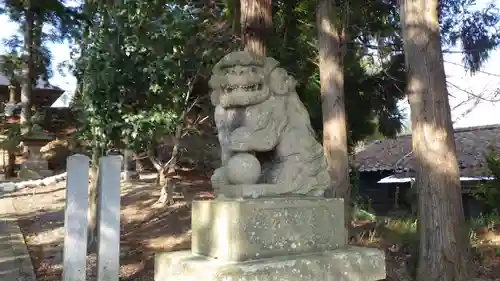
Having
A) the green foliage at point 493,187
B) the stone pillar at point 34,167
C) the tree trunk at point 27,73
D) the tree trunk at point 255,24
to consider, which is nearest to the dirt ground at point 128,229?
the stone pillar at point 34,167

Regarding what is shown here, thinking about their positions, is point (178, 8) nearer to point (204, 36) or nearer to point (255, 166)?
point (204, 36)

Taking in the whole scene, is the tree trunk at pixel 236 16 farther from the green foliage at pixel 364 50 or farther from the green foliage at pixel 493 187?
the green foliage at pixel 493 187

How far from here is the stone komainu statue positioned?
2.83 m

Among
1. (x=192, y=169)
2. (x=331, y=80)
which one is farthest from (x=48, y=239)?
(x=192, y=169)

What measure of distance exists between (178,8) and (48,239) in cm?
435

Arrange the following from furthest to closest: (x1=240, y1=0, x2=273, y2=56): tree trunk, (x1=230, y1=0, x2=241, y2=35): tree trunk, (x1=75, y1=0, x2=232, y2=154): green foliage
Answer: (x1=230, y1=0, x2=241, y2=35): tree trunk, (x1=75, y1=0, x2=232, y2=154): green foliage, (x1=240, y1=0, x2=273, y2=56): tree trunk

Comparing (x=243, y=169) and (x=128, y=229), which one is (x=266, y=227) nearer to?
(x=243, y=169)

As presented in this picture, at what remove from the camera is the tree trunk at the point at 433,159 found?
489 centimetres

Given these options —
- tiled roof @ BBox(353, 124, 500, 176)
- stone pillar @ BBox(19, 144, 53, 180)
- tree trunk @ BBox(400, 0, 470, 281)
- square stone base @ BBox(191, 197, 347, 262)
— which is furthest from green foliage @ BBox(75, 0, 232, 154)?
stone pillar @ BBox(19, 144, 53, 180)

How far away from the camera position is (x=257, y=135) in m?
2.82

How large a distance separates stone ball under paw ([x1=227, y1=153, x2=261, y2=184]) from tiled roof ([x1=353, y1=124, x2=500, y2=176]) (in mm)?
9190

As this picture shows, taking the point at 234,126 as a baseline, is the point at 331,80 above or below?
above

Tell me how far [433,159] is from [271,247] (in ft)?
9.74

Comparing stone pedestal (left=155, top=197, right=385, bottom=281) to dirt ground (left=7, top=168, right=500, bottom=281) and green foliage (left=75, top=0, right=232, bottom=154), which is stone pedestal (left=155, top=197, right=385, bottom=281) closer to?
dirt ground (left=7, top=168, right=500, bottom=281)
